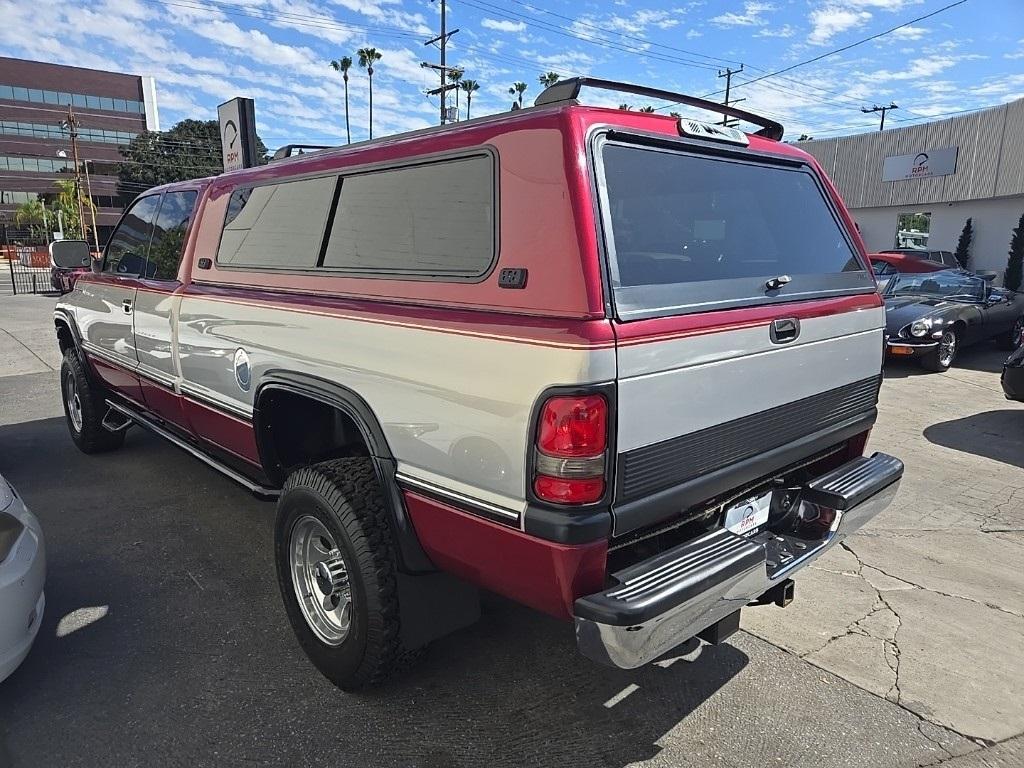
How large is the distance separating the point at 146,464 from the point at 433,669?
374cm

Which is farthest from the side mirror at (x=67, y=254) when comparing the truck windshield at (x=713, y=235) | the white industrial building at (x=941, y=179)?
the white industrial building at (x=941, y=179)

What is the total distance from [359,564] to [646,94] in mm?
2053

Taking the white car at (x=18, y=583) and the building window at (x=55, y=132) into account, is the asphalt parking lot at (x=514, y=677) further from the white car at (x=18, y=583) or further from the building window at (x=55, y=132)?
the building window at (x=55, y=132)

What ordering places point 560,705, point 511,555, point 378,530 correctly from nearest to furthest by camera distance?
point 511,555, point 378,530, point 560,705

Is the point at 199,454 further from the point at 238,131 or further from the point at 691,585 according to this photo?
the point at 238,131

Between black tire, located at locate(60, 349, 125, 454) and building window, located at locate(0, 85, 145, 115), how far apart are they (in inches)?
3247

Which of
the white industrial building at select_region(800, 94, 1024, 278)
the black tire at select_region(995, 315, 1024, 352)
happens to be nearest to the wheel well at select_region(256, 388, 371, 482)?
the black tire at select_region(995, 315, 1024, 352)

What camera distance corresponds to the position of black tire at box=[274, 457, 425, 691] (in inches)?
100

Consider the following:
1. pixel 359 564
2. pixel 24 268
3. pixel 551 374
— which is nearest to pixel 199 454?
pixel 359 564

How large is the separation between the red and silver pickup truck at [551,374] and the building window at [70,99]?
85507 millimetres

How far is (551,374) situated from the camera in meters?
1.93

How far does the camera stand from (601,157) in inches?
86.0

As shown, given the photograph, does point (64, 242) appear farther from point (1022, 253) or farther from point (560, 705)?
point (1022, 253)

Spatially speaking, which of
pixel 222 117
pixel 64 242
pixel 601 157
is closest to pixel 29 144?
Result: pixel 222 117
